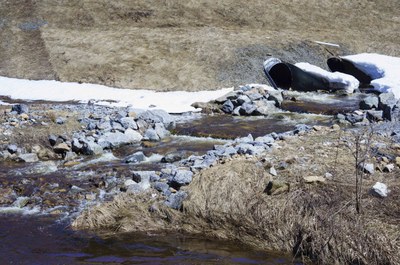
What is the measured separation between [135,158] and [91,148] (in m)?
1.54

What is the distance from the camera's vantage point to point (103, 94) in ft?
72.8

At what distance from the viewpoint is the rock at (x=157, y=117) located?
1588 centimetres

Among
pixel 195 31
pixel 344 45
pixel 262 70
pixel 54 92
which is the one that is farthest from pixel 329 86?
pixel 54 92

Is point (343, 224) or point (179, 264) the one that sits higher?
point (343, 224)

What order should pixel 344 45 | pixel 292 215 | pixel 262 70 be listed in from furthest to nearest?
pixel 344 45 → pixel 262 70 → pixel 292 215

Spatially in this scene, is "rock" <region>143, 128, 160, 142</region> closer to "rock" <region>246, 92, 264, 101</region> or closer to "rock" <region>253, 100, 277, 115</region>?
"rock" <region>253, 100, 277, 115</region>

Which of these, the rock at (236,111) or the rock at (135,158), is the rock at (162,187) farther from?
the rock at (236,111)

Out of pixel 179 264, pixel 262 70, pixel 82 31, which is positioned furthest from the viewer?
pixel 82 31

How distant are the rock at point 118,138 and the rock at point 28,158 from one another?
5.60ft

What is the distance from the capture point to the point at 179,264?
274 inches

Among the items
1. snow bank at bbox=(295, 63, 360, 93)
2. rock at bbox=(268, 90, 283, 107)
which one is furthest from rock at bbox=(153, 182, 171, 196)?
snow bank at bbox=(295, 63, 360, 93)

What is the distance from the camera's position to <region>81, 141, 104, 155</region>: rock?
42.7ft

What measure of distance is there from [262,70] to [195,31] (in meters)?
6.85

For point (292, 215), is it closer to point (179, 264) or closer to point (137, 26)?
point (179, 264)
